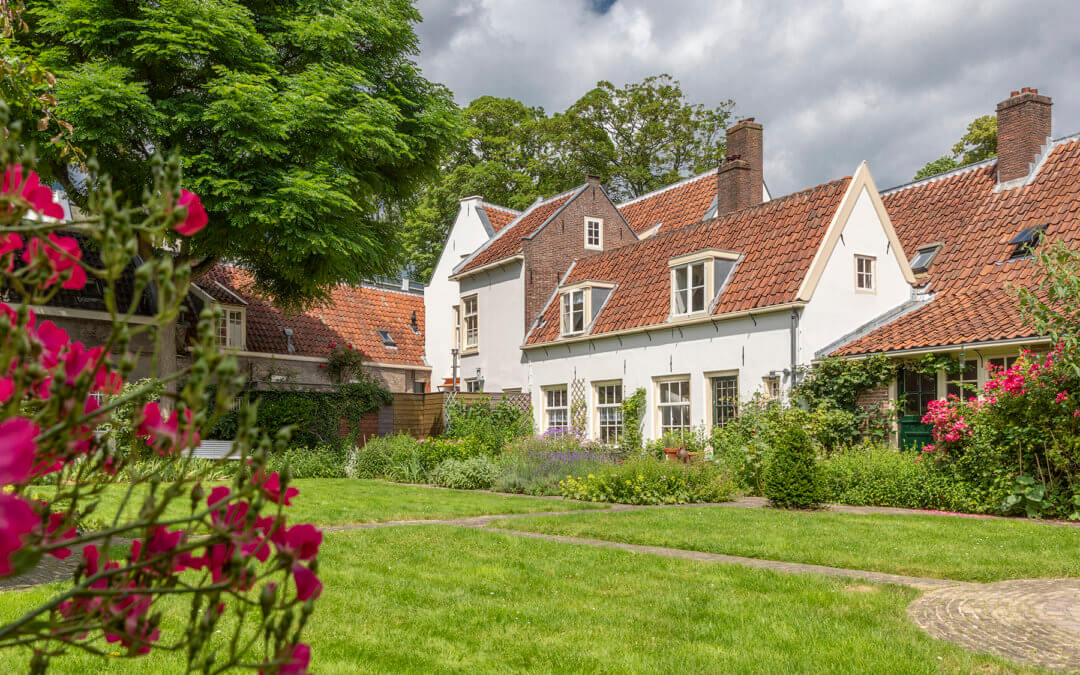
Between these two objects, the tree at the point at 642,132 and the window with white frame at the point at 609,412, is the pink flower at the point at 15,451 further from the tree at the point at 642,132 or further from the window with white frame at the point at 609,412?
the tree at the point at 642,132

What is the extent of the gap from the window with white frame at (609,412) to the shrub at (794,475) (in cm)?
858

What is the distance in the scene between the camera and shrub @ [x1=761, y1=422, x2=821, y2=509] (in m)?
13.5

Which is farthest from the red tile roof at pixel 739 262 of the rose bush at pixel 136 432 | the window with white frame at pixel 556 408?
the rose bush at pixel 136 432

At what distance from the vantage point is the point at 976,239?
19406 mm

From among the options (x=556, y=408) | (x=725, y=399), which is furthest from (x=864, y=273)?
(x=556, y=408)

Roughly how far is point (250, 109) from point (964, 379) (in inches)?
591

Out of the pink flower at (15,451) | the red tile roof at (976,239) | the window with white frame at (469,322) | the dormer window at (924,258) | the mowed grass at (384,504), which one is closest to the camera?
the pink flower at (15,451)

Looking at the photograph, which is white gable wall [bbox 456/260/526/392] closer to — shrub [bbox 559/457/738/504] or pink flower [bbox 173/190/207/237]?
shrub [bbox 559/457/738/504]

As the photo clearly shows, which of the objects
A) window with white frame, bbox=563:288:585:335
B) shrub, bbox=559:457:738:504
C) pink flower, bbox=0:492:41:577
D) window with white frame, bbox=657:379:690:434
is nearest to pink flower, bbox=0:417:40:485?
pink flower, bbox=0:492:41:577

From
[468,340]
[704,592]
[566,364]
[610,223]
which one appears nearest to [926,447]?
[704,592]

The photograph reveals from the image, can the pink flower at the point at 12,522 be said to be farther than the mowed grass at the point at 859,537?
No

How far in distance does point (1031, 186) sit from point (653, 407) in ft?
33.1

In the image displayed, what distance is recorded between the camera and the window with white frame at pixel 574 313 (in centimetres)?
2427

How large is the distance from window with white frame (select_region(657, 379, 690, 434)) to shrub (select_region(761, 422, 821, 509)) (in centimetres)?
649
